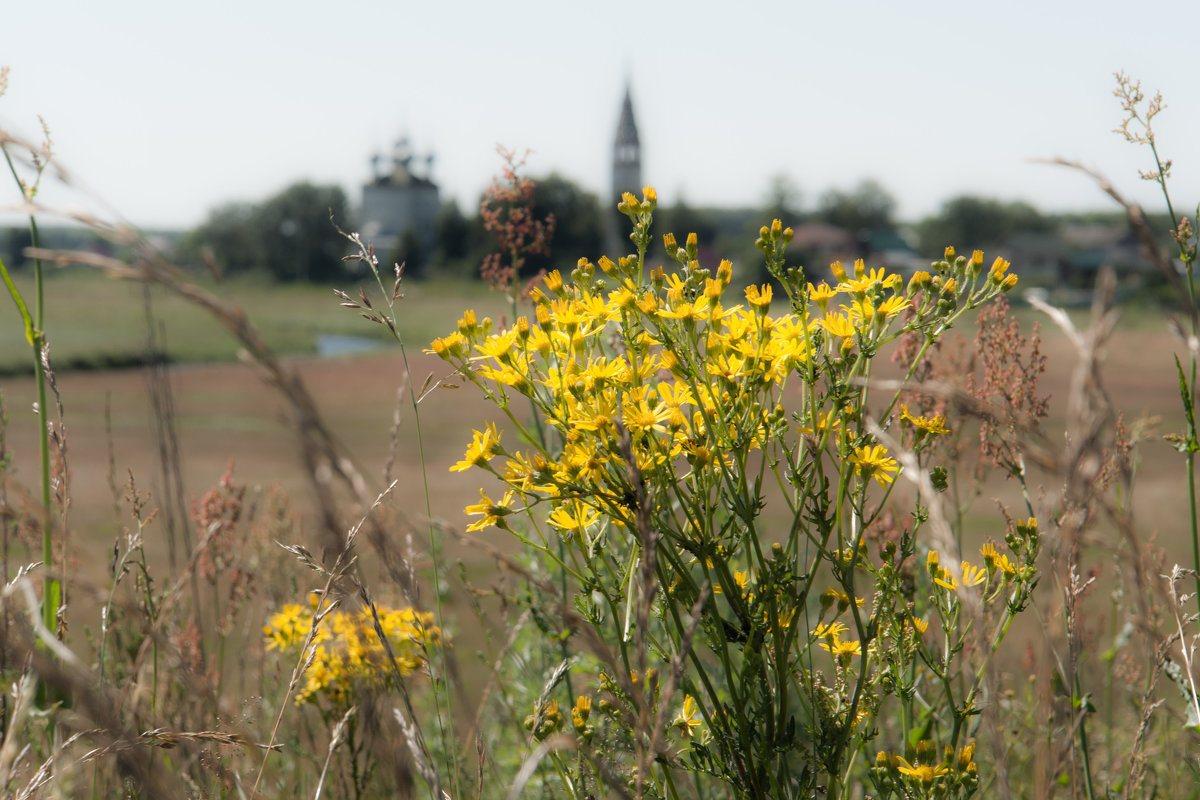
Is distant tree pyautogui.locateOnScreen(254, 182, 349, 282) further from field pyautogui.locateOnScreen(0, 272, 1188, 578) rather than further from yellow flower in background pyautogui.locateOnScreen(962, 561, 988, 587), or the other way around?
yellow flower in background pyautogui.locateOnScreen(962, 561, 988, 587)

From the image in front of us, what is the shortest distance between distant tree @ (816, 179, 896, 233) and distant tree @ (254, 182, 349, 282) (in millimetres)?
52495

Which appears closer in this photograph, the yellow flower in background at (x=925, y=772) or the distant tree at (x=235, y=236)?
the yellow flower in background at (x=925, y=772)

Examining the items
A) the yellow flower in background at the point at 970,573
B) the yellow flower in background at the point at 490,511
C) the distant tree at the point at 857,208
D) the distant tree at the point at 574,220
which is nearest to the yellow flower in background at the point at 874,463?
the yellow flower in background at the point at 970,573

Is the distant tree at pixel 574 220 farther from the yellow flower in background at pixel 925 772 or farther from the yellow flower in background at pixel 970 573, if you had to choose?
the yellow flower in background at pixel 925 772

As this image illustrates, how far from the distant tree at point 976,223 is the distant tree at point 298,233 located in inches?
2066

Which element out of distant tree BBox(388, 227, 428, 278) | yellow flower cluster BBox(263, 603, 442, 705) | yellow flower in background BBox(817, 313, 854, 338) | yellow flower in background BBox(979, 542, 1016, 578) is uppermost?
distant tree BBox(388, 227, 428, 278)

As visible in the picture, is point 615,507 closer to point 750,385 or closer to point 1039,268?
point 750,385

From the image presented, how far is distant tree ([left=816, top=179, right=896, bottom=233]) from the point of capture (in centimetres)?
10300

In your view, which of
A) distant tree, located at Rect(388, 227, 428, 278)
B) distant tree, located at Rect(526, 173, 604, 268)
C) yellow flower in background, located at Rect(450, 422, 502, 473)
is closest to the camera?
yellow flower in background, located at Rect(450, 422, 502, 473)

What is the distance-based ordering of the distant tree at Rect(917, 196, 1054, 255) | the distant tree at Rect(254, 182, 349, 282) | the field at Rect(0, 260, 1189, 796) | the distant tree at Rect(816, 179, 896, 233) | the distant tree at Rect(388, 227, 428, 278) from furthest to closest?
the distant tree at Rect(816, 179, 896, 233)
the distant tree at Rect(917, 196, 1054, 255)
the distant tree at Rect(254, 182, 349, 282)
the distant tree at Rect(388, 227, 428, 278)
the field at Rect(0, 260, 1189, 796)

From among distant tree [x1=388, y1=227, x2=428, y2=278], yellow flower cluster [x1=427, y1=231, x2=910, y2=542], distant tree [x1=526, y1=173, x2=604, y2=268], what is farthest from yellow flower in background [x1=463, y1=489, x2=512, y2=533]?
distant tree [x1=388, y1=227, x2=428, y2=278]

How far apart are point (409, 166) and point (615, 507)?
3762 inches

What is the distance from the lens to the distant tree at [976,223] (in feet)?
284

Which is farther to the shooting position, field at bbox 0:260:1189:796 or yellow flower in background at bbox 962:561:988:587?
field at bbox 0:260:1189:796
